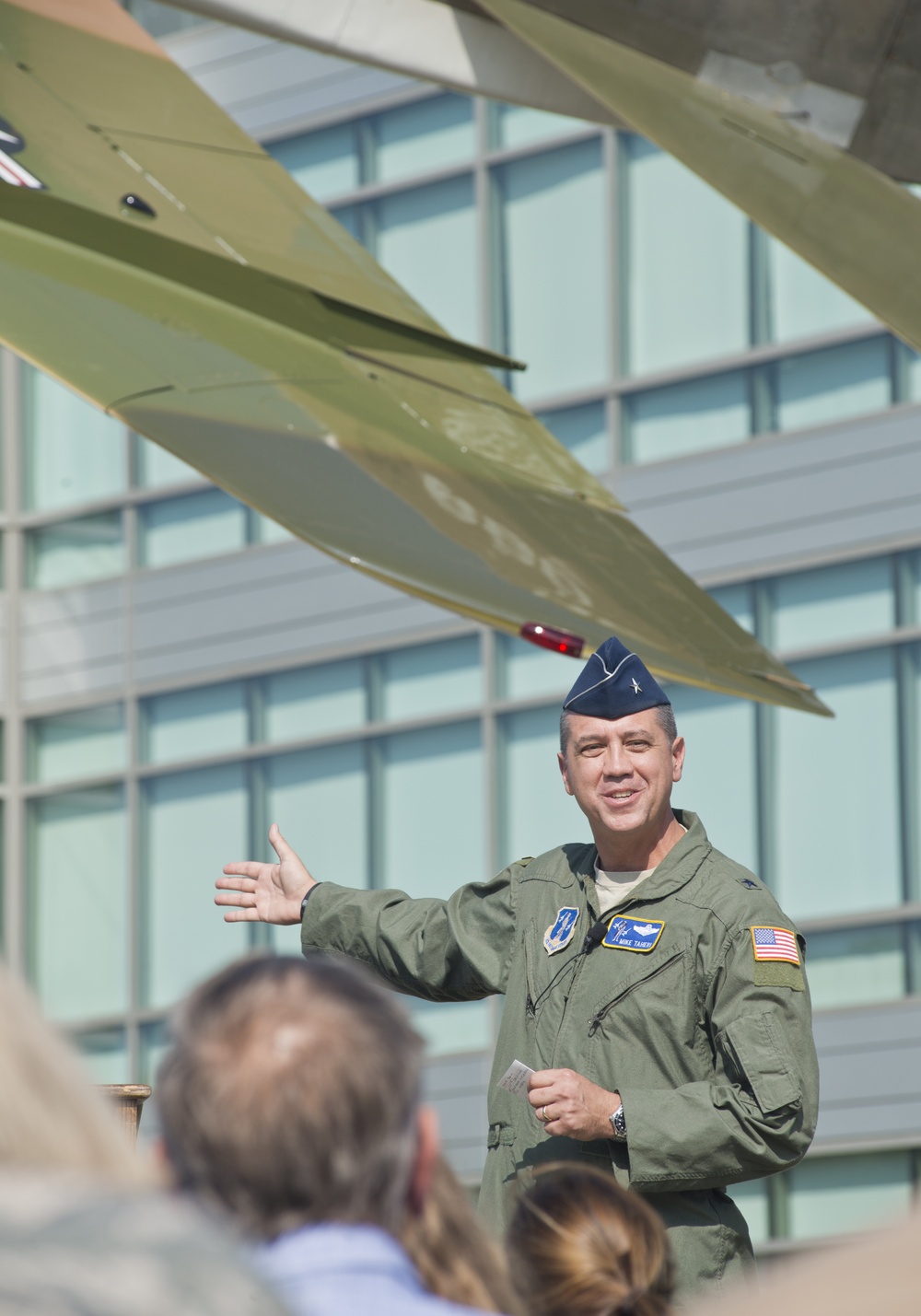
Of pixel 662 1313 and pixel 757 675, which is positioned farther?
pixel 757 675

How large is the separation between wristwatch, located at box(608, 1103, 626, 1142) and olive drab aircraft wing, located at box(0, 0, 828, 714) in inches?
77.5

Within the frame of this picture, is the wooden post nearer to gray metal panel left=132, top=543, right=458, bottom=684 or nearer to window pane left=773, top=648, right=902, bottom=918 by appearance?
window pane left=773, top=648, right=902, bottom=918

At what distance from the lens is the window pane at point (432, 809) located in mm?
17188

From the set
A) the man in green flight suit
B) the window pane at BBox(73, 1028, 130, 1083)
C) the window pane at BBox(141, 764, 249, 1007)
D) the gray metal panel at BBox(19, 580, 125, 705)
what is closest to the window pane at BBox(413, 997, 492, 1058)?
the window pane at BBox(141, 764, 249, 1007)

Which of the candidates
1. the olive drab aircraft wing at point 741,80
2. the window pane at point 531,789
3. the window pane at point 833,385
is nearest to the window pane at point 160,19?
the window pane at point 833,385

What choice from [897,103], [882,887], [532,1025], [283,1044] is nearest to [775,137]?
[897,103]

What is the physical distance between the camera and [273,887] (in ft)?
15.9

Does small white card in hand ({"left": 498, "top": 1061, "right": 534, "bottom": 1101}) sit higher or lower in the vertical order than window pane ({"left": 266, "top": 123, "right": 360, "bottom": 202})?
lower

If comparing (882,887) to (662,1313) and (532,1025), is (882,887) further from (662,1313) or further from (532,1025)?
(662,1313)

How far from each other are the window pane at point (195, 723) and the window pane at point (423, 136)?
4988 millimetres

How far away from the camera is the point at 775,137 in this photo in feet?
19.3

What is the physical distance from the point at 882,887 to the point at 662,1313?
1292 centimetres

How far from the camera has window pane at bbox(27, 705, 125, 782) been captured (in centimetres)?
1931

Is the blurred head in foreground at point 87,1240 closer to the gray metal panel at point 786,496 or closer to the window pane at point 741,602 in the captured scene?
the gray metal panel at point 786,496
